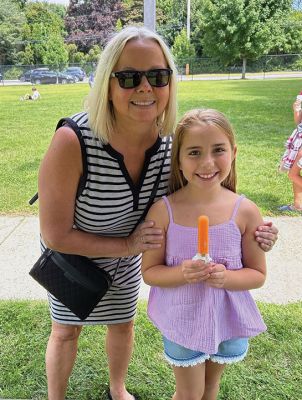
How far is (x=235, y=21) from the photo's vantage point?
41.0 metres

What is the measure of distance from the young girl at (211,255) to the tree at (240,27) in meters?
40.5

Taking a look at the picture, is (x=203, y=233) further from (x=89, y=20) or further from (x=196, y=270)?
(x=89, y=20)

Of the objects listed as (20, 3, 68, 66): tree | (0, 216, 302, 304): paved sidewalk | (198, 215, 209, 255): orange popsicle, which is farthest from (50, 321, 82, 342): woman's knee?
(20, 3, 68, 66): tree

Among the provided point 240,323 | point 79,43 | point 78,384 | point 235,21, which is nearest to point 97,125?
point 240,323

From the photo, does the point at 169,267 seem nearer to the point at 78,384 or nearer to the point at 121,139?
the point at 121,139

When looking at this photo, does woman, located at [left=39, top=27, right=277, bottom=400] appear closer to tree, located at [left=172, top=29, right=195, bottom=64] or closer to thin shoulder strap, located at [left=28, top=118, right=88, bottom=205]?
thin shoulder strap, located at [left=28, top=118, right=88, bottom=205]

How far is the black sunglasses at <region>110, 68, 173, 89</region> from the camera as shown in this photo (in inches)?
62.2

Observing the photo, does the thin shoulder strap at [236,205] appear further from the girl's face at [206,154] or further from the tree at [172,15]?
the tree at [172,15]

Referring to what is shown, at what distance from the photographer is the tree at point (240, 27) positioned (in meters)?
40.4

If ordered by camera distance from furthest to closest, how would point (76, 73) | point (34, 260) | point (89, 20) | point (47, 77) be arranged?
point (89, 20)
point (76, 73)
point (47, 77)
point (34, 260)

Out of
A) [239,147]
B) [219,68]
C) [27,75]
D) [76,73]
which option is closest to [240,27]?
[219,68]

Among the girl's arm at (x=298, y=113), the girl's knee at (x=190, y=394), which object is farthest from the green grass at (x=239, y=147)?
the girl's knee at (x=190, y=394)

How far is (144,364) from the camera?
2.65 meters

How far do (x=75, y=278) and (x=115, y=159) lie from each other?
523mm
